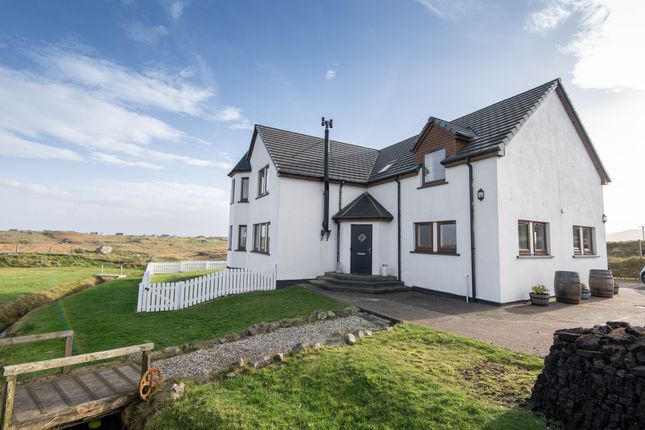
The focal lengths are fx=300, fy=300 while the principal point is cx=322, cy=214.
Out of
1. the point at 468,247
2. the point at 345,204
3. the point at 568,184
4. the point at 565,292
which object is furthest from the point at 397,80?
the point at 565,292

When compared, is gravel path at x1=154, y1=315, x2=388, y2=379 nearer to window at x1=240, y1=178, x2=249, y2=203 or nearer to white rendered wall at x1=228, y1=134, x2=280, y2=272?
white rendered wall at x1=228, y1=134, x2=280, y2=272

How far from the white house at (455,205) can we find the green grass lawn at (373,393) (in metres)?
6.05

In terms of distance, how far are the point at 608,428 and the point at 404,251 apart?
11.0m

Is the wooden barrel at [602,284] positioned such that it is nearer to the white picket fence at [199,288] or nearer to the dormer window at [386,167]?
the dormer window at [386,167]

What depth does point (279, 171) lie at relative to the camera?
14.8 meters

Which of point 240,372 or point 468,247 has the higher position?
point 468,247

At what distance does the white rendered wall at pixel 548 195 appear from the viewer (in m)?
10.8

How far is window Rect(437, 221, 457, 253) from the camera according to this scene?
1209 centimetres

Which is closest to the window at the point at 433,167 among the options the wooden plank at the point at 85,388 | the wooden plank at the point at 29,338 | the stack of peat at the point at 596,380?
the stack of peat at the point at 596,380

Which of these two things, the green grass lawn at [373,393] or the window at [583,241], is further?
the window at [583,241]

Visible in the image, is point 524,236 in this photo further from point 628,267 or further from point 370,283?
point 628,267

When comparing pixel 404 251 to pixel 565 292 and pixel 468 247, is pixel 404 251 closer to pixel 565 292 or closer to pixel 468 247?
pixel 468 247

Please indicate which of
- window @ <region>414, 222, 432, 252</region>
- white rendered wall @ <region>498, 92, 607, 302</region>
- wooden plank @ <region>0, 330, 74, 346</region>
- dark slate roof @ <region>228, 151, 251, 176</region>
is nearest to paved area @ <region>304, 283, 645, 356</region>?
white rendered wall @ <region>498, 92, 607, 302</region>

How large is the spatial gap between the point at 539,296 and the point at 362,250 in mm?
7344
